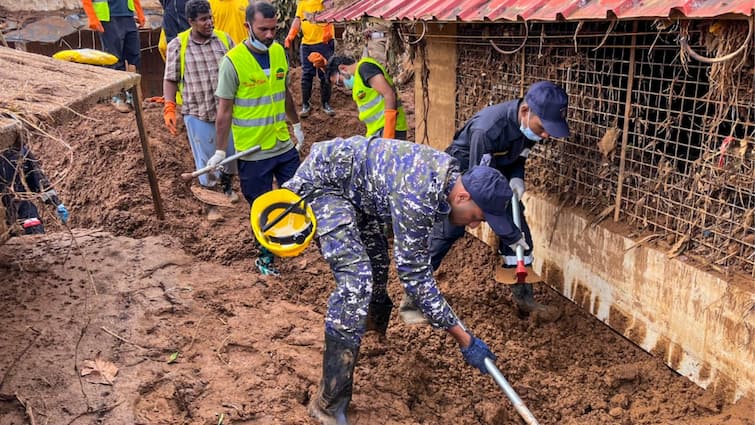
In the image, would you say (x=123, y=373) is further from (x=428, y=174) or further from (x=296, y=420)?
(x=428, y=174)

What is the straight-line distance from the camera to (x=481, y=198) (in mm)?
2570

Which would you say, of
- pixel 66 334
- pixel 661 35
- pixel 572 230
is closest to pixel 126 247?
pixel 66 334

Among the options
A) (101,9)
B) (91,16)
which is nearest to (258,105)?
(91,16)

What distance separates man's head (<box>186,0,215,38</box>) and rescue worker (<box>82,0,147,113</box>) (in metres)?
2.59

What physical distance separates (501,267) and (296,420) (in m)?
1.98

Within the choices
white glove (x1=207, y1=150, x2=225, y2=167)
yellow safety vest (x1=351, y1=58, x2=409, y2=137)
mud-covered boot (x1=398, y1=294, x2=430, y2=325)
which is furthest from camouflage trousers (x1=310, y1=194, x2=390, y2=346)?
yellow safety vest (x1=351, y1=58, x2=409, y2=137)

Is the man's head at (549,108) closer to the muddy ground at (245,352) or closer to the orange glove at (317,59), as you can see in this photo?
the muddy ground at (245,352)

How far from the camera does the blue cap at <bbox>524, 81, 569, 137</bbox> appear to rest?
12.1 feet

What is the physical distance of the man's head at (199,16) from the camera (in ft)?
17.0

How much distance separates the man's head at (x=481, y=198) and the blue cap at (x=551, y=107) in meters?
1.21

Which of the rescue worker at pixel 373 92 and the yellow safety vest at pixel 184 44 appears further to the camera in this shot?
the yellow safety vest at pixel 184 44

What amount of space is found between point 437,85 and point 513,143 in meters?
2.06

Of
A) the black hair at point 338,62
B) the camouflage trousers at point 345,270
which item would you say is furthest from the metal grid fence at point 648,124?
the camouflage trousers at point 345,270

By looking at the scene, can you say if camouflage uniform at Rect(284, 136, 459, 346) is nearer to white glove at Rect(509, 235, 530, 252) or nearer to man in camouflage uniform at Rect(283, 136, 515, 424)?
man in camouflage uniform at Rect(283, 136, 515, 424)
